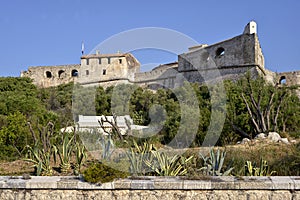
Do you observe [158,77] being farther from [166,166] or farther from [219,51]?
[166,166]

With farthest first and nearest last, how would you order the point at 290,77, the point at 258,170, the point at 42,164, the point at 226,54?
1. the point at 290,77
2. the point at 226,54
3. the point at 42,164
4. the point at 258,170

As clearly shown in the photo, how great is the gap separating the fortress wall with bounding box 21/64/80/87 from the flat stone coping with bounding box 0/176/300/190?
3681 cm

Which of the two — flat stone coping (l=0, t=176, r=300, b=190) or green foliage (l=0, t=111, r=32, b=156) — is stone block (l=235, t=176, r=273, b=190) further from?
green foliage (l=0, t=111, r=32, b=156)

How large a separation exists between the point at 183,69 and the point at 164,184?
2603 cm

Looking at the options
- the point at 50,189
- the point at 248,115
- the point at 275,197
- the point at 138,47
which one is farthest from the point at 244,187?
the point at 248,115

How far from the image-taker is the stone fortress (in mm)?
26578

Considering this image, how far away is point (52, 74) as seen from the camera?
4281cm

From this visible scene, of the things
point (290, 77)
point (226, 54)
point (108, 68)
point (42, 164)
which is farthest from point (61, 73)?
point (42, 164)

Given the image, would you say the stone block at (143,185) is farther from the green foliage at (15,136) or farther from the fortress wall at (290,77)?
the fortress wall at (290,77)

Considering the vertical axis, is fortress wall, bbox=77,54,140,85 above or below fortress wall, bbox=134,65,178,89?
above

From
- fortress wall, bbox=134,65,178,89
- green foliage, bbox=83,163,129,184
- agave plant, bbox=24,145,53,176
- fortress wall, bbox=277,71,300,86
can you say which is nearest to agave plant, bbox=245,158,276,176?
green foliage, bbox=83,163,129,184

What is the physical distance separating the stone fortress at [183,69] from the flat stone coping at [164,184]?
20.8 metres

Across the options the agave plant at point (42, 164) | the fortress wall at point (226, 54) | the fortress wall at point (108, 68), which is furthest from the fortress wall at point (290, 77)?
the agave plant at point (42, 164)

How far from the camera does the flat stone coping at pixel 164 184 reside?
5219mm
